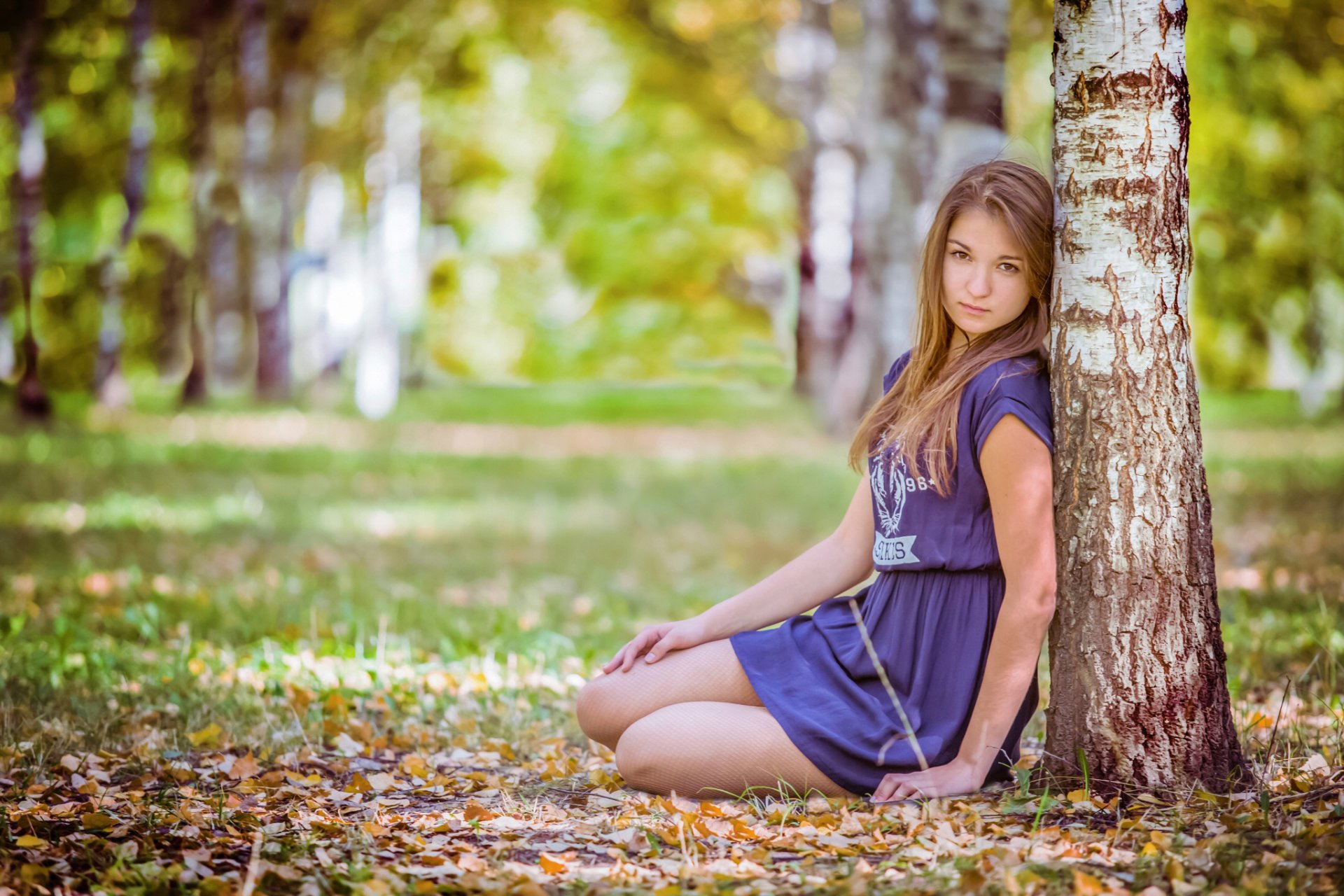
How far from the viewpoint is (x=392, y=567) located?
7293 mm

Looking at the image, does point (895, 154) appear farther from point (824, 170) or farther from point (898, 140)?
point (824, 170)

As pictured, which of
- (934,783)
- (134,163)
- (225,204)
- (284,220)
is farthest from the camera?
(284,220)

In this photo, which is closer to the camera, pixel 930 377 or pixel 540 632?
pixel 930 377

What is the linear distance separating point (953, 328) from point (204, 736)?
2640mm

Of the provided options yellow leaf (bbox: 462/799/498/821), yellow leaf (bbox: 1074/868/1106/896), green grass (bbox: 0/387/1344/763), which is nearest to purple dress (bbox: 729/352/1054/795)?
yellow leaf (bbox: 1074/868/1106/896)

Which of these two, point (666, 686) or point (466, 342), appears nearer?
point (666, 686)

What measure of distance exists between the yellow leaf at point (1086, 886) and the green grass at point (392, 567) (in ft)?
4.70

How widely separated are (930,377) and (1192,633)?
0.94 meters

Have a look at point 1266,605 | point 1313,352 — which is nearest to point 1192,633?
point 1266,605

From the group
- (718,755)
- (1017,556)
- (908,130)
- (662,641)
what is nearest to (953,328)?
(1017,556)

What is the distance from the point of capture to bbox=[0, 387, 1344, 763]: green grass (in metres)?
4.41

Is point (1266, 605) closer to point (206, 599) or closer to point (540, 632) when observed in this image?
point (540, 632)

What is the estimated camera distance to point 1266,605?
18.6 ft

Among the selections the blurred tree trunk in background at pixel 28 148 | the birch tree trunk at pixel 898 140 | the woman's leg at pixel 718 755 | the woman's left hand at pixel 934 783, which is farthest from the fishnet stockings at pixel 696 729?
the blurred tree trunk in background at pixel 28 148
